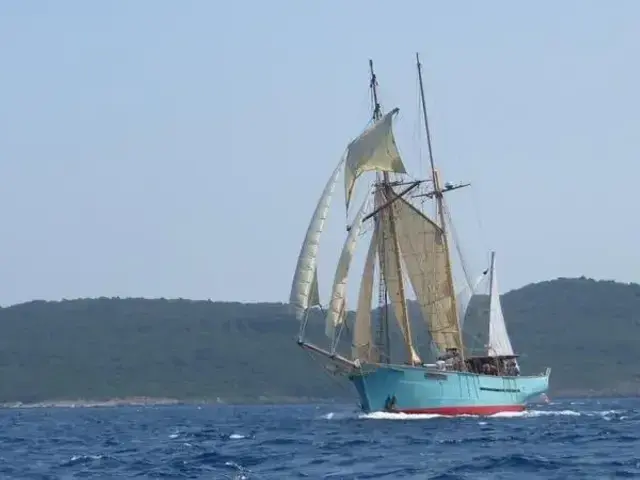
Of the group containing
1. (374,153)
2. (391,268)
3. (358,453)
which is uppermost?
(374,153)

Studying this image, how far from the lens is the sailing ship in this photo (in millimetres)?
93125

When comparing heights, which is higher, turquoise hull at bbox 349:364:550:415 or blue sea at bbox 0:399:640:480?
turquoise hull at bbox 349:364:550:415

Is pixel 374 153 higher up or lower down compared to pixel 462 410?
higher up

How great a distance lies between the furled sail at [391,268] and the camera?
9712 centimetres

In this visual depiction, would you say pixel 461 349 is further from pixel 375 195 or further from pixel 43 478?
pixel 43 478

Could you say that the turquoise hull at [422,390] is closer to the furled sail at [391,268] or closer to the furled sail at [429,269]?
the furled sail at [391,268]

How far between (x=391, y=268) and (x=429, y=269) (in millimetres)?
2967

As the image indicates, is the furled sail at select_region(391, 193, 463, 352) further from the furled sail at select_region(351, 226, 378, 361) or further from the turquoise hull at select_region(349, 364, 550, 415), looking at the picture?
the turquoise hull at select_region(349, 364, 550, 415)

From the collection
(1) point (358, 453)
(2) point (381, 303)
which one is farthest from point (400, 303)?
(1) point (358, 453)

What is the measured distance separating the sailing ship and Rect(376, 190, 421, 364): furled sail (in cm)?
6

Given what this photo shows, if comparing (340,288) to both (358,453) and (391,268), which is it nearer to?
(391,268)

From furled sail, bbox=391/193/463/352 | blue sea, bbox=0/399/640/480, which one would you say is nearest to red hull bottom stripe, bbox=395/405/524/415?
furled sail, bbox=391/193/463/352

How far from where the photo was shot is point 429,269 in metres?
98.8

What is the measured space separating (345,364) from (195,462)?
125 ft
